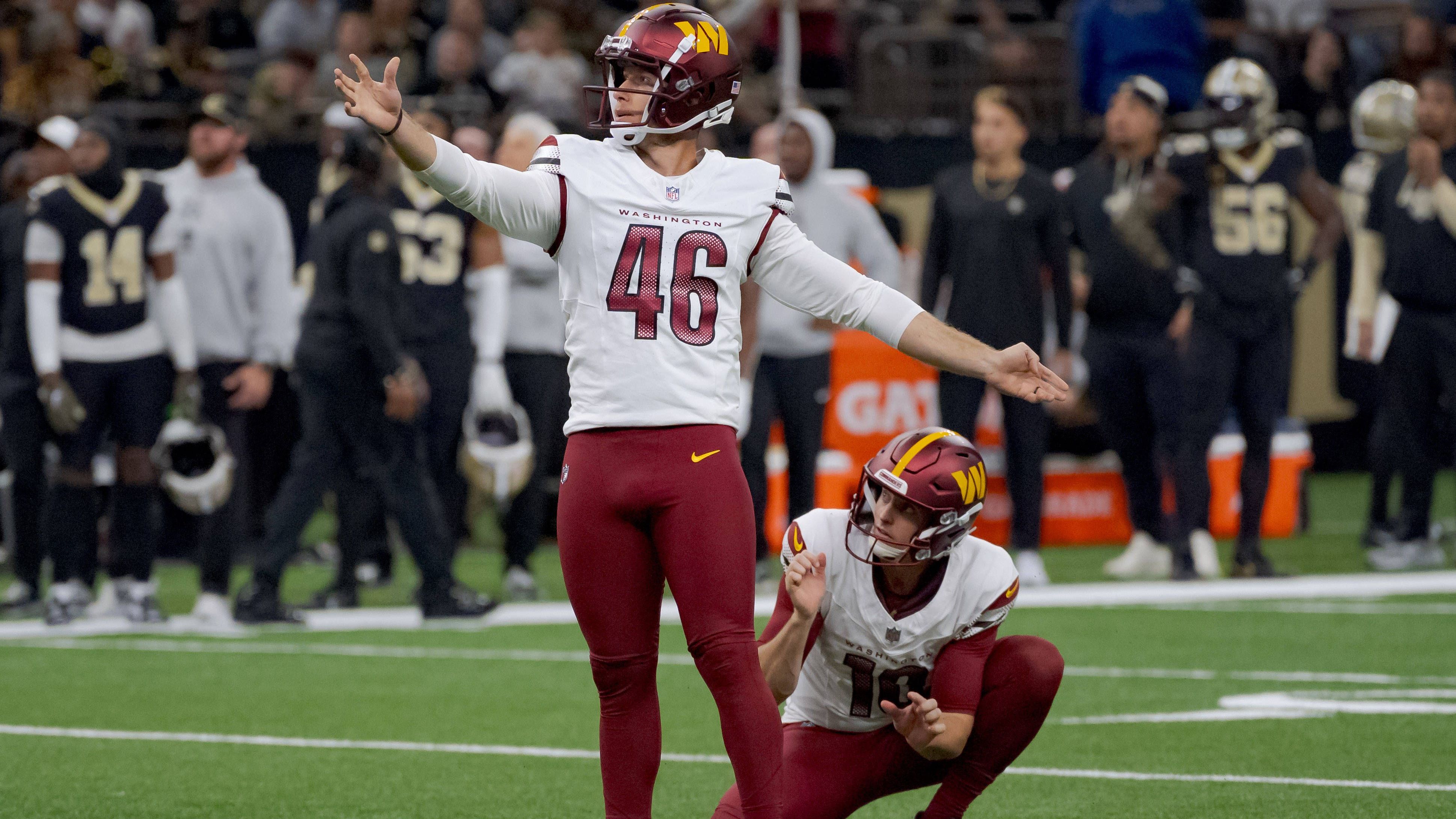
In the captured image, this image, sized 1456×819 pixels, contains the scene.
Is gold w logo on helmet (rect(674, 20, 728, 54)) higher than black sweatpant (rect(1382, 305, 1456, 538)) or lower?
higher

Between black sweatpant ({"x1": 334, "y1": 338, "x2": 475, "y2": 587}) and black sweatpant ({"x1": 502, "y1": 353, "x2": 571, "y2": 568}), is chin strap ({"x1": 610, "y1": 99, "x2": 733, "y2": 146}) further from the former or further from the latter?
black sweatpant ({"x1": 502, "y1": 353, "x2": 571, "y2": 568})

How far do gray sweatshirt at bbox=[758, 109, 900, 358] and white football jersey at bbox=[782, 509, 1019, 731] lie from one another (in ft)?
16.1

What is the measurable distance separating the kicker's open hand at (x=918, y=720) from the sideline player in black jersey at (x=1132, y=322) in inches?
216

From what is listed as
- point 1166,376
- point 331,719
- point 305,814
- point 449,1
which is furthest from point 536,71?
point 305,814

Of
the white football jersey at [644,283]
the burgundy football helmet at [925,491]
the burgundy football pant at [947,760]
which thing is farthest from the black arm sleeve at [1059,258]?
the white football jersey at [644,283]

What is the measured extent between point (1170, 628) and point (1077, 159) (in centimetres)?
582

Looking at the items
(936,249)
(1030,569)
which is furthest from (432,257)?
(1030,569)

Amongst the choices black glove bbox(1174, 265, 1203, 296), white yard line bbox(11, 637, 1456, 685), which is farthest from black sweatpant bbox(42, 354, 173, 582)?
black glove bbox(1174, 265, 1203, 296)

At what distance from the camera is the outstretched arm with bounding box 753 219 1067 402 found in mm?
4227

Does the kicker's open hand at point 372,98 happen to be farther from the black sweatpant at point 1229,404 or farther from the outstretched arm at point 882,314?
the black sweatpant at point 1229,404

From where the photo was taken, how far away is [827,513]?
15.6 ft

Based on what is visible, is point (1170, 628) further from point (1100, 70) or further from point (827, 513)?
point (1100, 70)

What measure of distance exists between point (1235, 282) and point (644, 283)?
6.13 metres

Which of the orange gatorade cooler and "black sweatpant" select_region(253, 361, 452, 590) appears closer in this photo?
"black sweatpant" select_region(253, 361, 452, 590)
